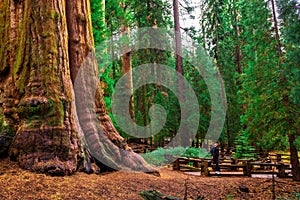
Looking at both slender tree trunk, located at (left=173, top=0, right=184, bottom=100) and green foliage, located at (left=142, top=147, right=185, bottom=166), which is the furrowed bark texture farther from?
slender tree trunk, located at (left=173, top=0, right=184, bottom=100)

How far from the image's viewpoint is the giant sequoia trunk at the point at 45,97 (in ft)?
22.8

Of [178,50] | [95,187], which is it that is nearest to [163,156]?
[178,50]

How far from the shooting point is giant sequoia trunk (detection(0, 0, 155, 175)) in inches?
273

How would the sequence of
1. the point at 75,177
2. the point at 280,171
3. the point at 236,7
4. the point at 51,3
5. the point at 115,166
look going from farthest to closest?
1. the point at 236,7
2. the point at 280,171
3. the point at 115,166
4. the point at 51,3
5. the point at 75,177

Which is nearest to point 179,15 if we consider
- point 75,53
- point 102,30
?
point 102,30

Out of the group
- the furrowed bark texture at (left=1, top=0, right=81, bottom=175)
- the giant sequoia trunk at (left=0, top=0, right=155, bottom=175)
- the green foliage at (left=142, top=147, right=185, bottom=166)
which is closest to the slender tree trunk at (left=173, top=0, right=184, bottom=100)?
the green foliage at (left=142, top=147, right=185, bottom=166)

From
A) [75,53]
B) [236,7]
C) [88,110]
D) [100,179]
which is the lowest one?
[100,179]

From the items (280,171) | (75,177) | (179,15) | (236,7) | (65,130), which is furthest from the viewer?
(236,7)

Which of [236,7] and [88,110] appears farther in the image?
[236,7]

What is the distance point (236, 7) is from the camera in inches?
1035

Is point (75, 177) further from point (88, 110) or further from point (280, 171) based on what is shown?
point (280, 171)

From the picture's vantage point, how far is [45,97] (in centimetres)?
722

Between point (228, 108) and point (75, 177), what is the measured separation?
894 inches

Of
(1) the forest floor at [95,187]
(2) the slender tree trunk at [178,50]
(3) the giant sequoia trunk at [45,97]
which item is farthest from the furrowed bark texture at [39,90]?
(2) the slender tree trunk at [178,50]
